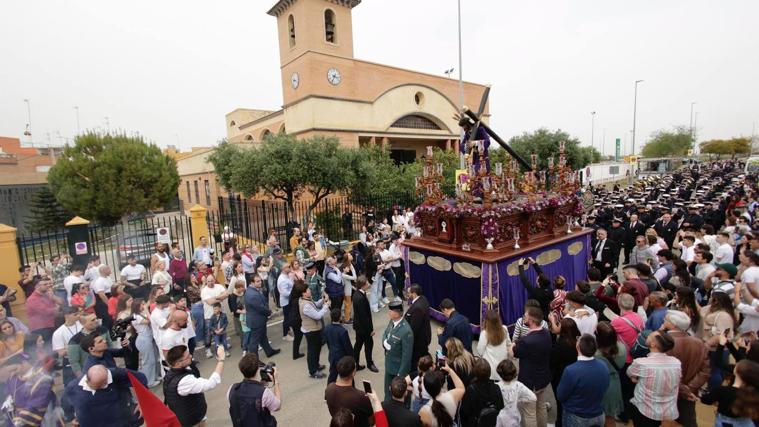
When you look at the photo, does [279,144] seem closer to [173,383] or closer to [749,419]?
[173,383]

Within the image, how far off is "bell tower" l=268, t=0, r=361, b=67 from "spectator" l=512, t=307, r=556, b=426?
24945mm

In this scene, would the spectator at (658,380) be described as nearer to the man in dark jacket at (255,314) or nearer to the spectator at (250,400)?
the spectator at (250,400)

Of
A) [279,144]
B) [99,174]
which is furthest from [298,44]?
[99,174]

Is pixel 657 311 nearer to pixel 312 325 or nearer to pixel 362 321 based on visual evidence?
pixel 362 321

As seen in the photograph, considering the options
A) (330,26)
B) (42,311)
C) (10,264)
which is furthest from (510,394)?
(330,26)

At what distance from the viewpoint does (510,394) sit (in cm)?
329

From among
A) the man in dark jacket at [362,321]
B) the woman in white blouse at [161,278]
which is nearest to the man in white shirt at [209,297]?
the woman in white blouse at [161,278]

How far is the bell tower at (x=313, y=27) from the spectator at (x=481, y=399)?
2547cm

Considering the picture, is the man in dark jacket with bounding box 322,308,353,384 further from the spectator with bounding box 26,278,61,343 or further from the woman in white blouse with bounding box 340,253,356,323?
the spectator with bounding box 26,278,61,343

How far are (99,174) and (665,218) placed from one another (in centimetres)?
2875

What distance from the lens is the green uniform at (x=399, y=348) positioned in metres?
4.35

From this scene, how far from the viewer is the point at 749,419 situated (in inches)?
109

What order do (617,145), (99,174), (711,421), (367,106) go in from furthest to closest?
1. (617,145)
2. (367,106)
3. (99,174)
4. (711,421)

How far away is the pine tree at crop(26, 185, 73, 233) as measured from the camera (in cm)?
2941
